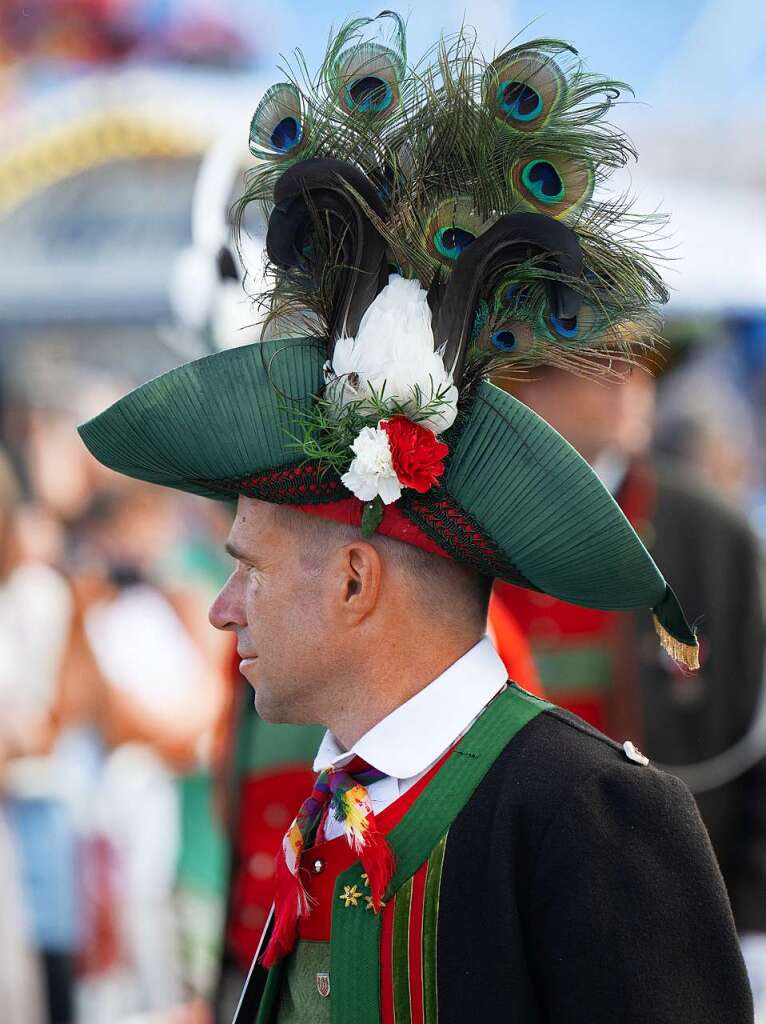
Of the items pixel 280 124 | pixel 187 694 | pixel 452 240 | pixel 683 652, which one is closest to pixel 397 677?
pixel 683 652

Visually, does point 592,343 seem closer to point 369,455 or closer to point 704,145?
point 369,455

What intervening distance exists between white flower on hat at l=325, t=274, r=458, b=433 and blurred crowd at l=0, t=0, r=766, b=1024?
5.67 feet

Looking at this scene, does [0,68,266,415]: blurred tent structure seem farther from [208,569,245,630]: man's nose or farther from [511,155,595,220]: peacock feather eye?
[511,155,595,220]: peacock feather eye

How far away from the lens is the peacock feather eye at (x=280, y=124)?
78.6 inches

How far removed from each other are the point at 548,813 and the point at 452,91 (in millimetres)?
991

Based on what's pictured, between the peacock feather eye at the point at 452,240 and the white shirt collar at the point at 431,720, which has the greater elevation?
the peacock feather eye at the point at 452,240

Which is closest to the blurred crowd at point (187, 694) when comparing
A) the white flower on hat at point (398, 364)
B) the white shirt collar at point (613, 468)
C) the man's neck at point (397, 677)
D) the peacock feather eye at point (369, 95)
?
the white shirt collar at point (613, 468)

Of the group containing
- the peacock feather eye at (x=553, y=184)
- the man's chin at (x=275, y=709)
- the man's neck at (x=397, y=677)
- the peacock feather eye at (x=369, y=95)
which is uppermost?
the peacock feather eye at (x=369, y=95)

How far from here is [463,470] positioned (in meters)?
1.88

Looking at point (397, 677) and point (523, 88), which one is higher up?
point (523, 88)

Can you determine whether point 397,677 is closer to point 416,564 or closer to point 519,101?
point 416,564

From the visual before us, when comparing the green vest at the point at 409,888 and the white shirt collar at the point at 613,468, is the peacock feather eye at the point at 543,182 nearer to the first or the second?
the green vest at the point at 409,888

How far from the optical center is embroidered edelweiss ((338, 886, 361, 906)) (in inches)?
74.1

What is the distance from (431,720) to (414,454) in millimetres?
388
